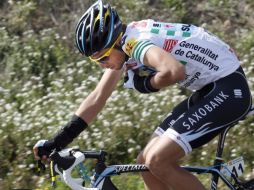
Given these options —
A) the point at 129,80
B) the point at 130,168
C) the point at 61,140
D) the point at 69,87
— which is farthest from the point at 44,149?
the point at 69,87

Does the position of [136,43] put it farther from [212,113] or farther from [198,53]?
[212,113]

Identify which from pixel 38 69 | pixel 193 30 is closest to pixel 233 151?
pixel 193 30

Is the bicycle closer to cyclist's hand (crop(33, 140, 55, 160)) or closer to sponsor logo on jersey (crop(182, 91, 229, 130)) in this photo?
cyclist's hand (crop(33, 140, 55, 160))

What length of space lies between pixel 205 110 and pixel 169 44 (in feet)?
1.62

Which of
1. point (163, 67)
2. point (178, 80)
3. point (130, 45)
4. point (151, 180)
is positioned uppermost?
point (130, 45)

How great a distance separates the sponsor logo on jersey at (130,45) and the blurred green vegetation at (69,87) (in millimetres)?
1706

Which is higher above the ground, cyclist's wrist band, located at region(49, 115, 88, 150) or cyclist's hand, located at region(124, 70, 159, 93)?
cyclist's hand, located at region(124, 70, 159, 93)

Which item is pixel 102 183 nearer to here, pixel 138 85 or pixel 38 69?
pixel 138 85

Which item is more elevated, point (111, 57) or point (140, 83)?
point (111, 57)

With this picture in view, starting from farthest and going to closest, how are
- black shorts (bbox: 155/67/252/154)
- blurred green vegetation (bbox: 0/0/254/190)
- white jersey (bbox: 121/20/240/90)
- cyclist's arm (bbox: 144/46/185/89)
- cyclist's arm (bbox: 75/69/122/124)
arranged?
1. blurred green vegetation (bbox: 0/0/254/190)
2. cyclist's arm (bbox: 75/69/122/124)
3. white jersey (bbox: 121/20/240/90)
4. black shorts (bbox: 155/67/252/154)
5. cyclist's arm (bbox: 144/46/185/89)

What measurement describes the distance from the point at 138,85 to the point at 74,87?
341 centimetres

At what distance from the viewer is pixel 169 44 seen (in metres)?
4.25

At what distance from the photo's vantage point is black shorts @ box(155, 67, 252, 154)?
13.5 ft

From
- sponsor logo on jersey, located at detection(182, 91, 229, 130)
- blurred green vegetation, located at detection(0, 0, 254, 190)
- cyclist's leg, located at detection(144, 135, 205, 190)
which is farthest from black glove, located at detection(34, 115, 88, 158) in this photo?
blurred green vegetation, located at detection(0, 0, 254, 190)
